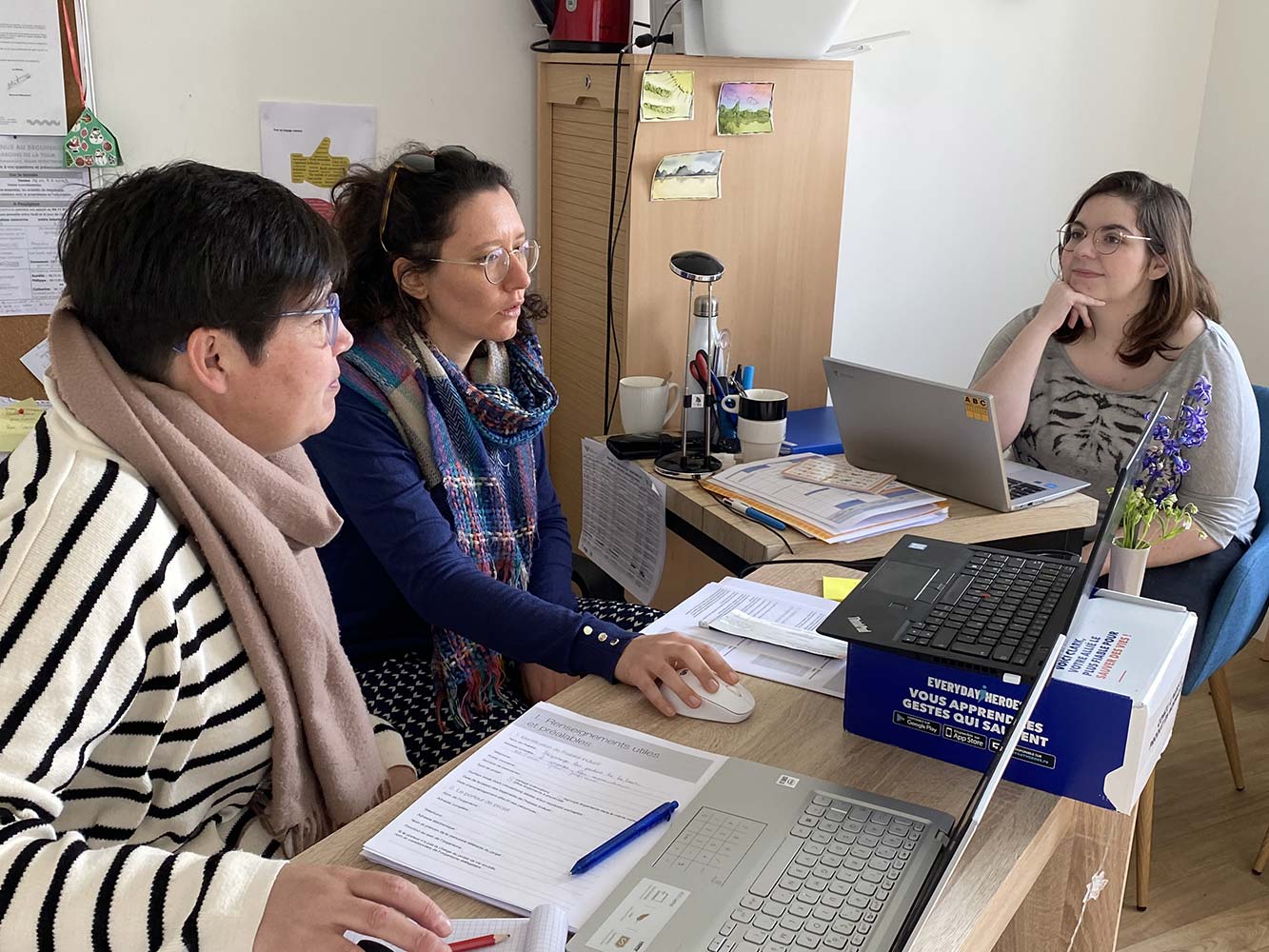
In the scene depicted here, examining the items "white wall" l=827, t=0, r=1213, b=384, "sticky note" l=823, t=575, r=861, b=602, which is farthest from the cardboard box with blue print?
"white wall" l=827, t=0, r=1213, b=384

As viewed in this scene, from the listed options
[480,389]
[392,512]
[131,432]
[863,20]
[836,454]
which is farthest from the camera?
[863,20]

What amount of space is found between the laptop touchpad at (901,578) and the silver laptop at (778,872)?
26 centimetres

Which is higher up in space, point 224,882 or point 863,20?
point 863,20

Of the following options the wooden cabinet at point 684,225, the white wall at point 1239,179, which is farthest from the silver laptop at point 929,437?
the white wall at point 1239,179

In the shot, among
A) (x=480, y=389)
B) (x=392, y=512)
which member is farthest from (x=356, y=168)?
(x=392, y=512)

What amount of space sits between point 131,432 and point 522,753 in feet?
1.50

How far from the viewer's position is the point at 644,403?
89.4 inches

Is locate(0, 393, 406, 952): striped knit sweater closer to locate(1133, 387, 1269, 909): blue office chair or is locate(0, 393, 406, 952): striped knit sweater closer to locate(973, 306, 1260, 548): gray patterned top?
locate(1133, 387, 1269, 909): blue office chair

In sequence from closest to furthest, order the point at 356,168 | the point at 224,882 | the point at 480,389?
the point at 224,882 → the point at 480,389 → the point at 356,168

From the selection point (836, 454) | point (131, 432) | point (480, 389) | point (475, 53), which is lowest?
point (836, 454)

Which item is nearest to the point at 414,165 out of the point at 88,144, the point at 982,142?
the point at 88,144

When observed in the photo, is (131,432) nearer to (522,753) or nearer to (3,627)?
(3,627)

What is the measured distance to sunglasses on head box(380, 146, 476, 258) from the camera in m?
1.66

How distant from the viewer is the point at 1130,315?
2285mm
